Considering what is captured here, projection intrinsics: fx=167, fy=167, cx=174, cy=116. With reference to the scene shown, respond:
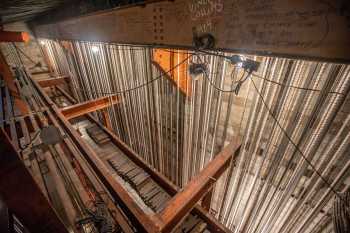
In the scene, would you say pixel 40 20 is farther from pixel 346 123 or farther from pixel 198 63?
pixel 346 123

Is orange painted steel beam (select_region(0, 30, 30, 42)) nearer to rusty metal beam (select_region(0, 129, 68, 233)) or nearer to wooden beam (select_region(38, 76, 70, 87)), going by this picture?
wooden beam (select_region(38, 76, 70, 87))

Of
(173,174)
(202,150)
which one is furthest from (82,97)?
(202,150)

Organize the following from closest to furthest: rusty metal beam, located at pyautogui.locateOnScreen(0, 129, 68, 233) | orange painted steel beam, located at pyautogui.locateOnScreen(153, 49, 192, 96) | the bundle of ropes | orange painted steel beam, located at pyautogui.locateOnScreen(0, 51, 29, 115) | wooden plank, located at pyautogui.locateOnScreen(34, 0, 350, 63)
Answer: rusty metal beam, located at pyautogui.locateOnScreen(0, 129, 68, 233) → wooden plank, located at pyautogui.locateOnScreen(34, 0, 350, 63) → the bundle of ropes → orange painted steel beam, located at pyautogui.locateOnScreen(153, 49, 192, 96) → orange painted steel beam, located at pyautogui.locateOnScreen(0, 51, 29, 115)

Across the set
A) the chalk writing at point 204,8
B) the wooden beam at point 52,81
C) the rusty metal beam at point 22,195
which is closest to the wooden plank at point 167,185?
the rusty metal beam at point 22,195

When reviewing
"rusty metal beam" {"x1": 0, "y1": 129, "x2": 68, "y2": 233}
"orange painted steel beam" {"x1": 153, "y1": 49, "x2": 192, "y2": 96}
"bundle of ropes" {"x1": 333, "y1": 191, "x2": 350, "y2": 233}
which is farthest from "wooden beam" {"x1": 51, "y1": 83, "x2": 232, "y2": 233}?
"rusty metal beam" {"x1": 0, "y1": 129, "x2": 68, "y2": 233}

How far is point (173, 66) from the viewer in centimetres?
351

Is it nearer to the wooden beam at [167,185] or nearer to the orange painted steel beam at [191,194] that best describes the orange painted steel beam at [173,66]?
the orange painted steel beam at [191,194]

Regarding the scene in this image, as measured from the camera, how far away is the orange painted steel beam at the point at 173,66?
11.2 feet

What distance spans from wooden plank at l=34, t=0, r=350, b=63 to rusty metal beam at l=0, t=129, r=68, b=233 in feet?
Answer: 6.27

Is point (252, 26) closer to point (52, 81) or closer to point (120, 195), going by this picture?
point (120, 195)

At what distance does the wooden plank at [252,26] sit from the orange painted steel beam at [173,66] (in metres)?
0.83

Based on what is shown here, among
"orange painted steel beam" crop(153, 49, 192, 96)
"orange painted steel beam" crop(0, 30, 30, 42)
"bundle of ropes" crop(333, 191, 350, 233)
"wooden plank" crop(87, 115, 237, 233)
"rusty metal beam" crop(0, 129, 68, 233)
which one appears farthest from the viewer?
"orange painted steel beam" crop(0, 30, 30, 42)

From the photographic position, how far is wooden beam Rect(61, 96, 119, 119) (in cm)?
505

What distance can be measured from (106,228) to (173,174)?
3.87m
